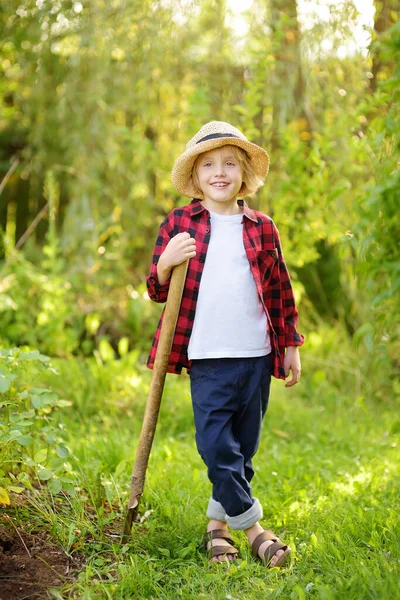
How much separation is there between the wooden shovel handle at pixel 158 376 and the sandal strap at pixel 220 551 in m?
0.31

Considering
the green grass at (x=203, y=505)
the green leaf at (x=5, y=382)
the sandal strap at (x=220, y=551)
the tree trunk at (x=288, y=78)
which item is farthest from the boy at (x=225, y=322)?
the tree trunk at (x=288, y=78)

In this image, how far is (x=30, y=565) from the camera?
2.34m

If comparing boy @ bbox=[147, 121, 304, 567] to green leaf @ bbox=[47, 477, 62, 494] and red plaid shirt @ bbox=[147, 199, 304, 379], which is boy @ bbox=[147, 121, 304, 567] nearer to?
red plaid shirt @ bbox=[147, 199, 304, 379]

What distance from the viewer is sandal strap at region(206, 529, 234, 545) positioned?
2.61 m

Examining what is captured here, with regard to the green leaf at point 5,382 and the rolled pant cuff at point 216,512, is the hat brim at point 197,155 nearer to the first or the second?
the green leaf at point 5,382

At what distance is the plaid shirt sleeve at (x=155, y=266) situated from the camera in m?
2.54

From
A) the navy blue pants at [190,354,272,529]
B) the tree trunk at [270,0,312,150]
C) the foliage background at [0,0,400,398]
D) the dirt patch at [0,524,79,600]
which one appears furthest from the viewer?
the tree trunk at [270,0,312,150]

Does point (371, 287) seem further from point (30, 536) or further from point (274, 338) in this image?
point (30, 536)

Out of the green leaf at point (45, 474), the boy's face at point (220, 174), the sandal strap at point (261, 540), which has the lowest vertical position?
the sandal strap at point (261, 540)

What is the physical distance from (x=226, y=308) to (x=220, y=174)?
0.49m

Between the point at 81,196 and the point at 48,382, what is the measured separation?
2.20 metres

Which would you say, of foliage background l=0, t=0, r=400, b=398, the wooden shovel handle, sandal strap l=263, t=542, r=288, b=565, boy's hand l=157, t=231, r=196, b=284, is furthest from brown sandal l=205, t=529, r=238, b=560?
Result: foliage background l=0, t=0, r=400, b=398

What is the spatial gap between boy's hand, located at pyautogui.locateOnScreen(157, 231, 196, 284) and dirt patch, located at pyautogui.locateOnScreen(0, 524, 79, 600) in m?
1.07

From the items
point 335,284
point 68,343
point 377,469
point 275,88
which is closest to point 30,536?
point 377,469
